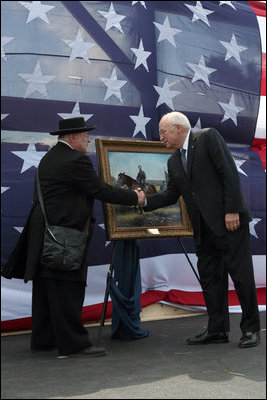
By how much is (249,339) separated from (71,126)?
222 millimetres

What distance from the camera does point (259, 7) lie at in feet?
1.89

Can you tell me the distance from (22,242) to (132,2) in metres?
0.21

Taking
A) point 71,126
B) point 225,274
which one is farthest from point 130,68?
point 225,274

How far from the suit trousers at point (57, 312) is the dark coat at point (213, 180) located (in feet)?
0.38

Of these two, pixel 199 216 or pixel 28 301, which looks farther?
pixel 28 301

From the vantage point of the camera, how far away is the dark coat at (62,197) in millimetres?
409

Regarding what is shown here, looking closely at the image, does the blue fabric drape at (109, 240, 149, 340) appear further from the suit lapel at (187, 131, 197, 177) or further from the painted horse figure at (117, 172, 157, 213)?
the suit lapel at (187, 131, 197, 177)

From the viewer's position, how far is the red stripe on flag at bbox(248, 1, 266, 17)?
0.57m

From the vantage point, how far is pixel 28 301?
4629mm

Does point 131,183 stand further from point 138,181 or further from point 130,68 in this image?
point 130,68

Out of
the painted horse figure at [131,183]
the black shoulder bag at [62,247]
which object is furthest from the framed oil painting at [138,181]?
the black shoulder bag at [62,247]

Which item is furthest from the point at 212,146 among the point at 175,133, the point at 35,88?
the point at 35,88

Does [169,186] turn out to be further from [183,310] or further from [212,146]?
[183,310]

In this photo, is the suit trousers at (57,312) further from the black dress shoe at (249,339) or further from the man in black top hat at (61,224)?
the black dress shoe at (249,339)
